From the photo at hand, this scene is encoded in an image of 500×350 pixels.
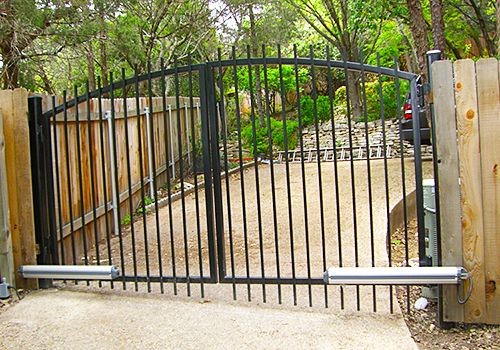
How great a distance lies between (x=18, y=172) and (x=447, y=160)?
3.50 meters

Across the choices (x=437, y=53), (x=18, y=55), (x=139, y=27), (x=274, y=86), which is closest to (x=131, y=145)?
(x=18, y=55)

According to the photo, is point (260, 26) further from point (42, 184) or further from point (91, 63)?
point (42, 184)

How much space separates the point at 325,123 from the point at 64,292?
52.4 feet

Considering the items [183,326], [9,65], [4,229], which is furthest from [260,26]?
[183,326]

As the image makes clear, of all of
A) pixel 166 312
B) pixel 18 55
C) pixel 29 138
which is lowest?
pixel 166 312

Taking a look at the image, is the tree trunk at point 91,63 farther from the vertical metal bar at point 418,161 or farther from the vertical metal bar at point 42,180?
the vertical metal bar at point 418,161

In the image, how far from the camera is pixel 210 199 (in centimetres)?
448

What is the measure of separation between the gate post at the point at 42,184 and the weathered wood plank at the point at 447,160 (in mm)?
3242

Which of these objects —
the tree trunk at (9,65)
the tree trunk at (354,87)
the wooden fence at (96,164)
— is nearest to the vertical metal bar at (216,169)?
the wooden fence at (96,164)

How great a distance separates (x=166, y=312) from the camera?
4.22 meters

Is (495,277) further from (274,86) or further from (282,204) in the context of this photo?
(274,86)

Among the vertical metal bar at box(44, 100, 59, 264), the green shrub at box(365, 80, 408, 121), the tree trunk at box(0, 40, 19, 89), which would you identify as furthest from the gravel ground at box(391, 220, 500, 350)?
the green shrub at box(365, 80, 408, 121)

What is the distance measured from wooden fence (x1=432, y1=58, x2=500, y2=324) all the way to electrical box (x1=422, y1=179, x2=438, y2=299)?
1.07 feet

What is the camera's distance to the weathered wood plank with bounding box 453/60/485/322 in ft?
12.1
